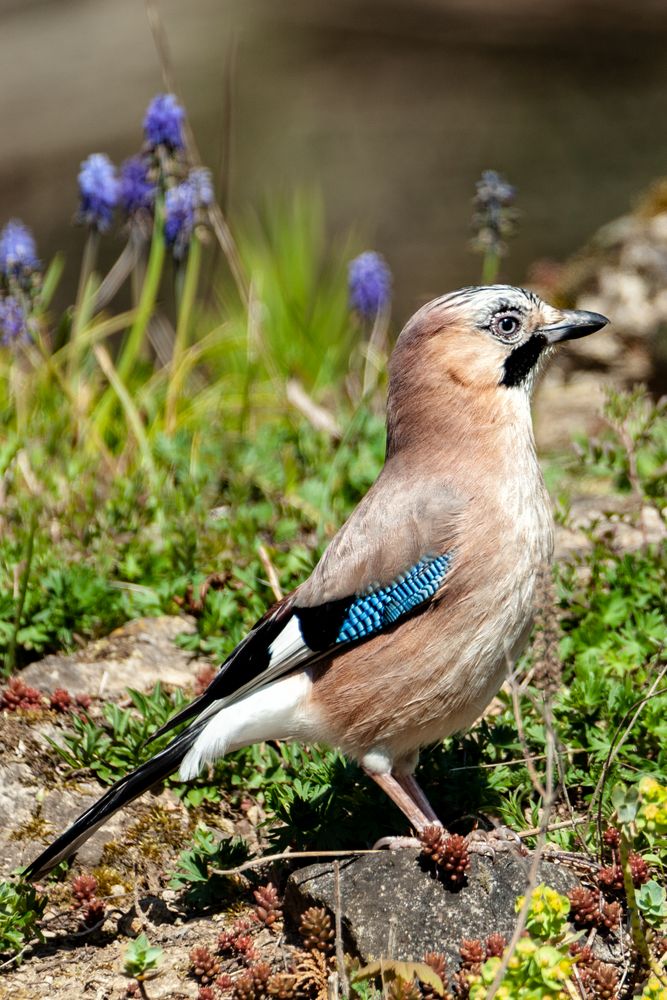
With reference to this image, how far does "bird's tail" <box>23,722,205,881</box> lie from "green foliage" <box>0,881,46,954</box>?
5 cm

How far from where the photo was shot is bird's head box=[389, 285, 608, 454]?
3.71 metres

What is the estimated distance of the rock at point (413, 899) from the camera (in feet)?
10.2

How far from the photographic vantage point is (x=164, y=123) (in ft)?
18.3

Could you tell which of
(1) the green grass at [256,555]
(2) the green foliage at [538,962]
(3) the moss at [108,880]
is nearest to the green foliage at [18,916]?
(1) the green grass at [256,555]

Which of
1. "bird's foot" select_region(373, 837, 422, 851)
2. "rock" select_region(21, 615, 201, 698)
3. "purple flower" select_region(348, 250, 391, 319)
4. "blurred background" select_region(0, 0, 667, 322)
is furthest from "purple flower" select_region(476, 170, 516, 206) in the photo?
"blurred background" select_region(0, 0, 667, 322)

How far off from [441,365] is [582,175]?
10741 millimetres

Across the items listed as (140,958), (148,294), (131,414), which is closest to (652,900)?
(140,958)

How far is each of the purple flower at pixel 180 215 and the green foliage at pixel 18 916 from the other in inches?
128

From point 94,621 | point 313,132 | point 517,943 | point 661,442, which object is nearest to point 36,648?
point 94,621

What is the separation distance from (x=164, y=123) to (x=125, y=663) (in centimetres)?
251

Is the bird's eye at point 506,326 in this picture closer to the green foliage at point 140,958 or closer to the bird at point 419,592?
the bird at point 419,592

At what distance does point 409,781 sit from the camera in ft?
12.1

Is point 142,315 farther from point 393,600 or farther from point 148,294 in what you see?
point 393,600

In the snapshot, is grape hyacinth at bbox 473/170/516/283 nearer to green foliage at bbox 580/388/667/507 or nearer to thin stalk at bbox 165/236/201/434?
green foliage at bbox 580/388/667/507
